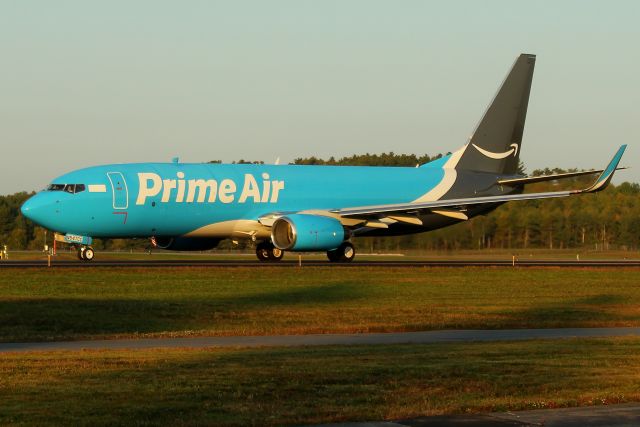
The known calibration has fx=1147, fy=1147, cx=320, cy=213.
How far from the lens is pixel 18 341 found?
2289 cm

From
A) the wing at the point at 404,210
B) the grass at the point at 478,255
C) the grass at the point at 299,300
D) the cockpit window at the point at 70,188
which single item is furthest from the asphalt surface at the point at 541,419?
the grass at the point at 478,255

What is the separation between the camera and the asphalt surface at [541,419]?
496 inches

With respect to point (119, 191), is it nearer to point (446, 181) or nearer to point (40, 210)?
point (40, 210)

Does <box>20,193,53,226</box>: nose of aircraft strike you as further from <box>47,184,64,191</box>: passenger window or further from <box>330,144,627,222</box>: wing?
<box>330,144,627,222</box>: wing

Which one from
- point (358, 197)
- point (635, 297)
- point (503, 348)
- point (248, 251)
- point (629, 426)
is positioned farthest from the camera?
point (248, 251)

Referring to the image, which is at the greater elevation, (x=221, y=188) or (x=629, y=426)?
(x=221, y=188)

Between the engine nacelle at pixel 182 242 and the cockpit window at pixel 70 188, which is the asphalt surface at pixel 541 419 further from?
the engine nacelle at pixel 182 242

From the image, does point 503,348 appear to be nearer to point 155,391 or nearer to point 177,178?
point 155,391

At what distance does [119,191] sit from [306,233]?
748cm

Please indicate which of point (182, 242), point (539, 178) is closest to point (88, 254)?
point (182, 242)

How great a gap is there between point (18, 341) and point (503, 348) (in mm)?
9573

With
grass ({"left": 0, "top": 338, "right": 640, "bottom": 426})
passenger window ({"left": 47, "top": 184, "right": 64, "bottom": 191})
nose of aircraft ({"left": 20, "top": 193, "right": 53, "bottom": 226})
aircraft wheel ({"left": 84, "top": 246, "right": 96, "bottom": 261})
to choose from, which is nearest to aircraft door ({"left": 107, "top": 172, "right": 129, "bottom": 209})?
passenger window ({"left": 47, "top": 184, "right": 64, "bottom": 191})

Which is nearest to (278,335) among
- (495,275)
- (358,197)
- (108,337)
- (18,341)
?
(108,337)

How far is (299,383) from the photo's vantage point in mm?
15570
